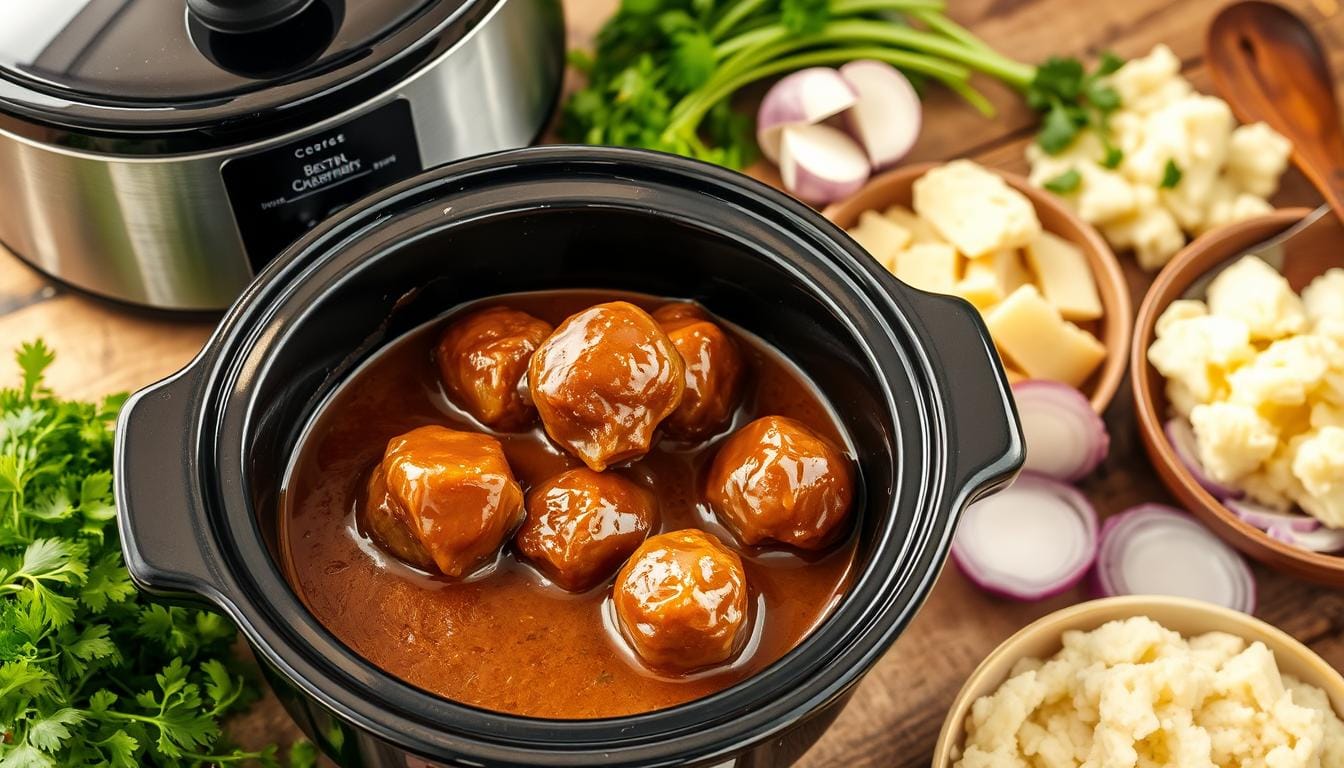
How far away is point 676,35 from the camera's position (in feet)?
8.87

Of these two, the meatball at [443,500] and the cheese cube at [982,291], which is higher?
the meatball at [443,500]

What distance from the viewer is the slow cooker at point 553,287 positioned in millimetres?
1491

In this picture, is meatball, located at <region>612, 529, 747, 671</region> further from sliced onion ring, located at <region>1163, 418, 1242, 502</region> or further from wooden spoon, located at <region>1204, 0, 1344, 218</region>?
wooden spoon, located at <region>1204, 0, 1344, 218</region>

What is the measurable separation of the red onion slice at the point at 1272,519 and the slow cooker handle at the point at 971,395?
81 centimetres

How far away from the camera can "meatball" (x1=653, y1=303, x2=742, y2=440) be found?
1.87m

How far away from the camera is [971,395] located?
170 centimetres

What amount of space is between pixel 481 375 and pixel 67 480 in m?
0.66

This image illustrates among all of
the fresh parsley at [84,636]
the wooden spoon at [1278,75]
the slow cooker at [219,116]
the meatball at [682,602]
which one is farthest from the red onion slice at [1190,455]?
the fresh parsley at [84,636]

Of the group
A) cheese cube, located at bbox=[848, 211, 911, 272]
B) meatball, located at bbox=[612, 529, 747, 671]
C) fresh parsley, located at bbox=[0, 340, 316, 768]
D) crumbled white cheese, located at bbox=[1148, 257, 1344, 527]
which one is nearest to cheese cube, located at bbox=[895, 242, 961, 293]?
cheese cube, located at bbox=[848, 211, 911, 272]

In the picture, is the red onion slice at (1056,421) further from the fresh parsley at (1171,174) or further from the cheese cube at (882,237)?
the fresh parsley at (1171,174)

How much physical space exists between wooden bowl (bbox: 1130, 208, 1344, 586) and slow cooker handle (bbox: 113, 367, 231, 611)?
1.56 meters

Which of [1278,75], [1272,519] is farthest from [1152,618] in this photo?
[1278,75]

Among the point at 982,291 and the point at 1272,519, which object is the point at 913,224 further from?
the point at 1272,519

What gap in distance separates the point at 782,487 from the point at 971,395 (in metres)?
0.27
